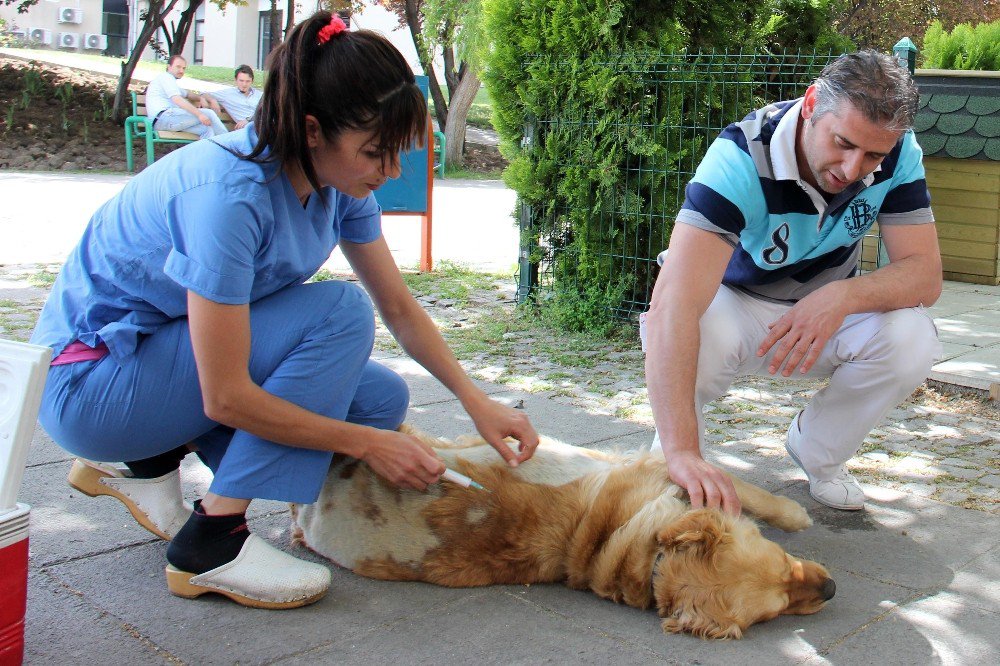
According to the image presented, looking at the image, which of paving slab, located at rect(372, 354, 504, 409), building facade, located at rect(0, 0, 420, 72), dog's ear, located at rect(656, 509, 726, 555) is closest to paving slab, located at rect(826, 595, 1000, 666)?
dog's ear, located at rect(656, 509, 726, 555)

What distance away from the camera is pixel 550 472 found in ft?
8.87

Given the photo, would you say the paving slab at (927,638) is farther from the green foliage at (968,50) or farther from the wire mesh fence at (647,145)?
the green foliage at (968,50)

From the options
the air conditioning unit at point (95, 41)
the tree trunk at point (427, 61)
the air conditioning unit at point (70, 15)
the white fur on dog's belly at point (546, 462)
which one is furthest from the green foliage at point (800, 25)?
the air conditioning unit at point (70, 15)

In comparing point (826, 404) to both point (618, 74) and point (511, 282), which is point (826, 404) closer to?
point (618, 74)

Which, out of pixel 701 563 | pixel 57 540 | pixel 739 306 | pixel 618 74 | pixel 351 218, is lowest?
pixel 57 540

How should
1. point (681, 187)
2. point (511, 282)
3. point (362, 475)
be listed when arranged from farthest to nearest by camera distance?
1. point (511, 282)
2. point (681, 187)
3. point (362, 475)

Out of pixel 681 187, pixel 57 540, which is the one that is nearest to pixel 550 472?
pixel 57 540

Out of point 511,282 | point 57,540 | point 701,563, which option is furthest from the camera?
point 511,282

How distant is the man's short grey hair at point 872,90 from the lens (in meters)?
2.66

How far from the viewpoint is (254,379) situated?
8.13 ft

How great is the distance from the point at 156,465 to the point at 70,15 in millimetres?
47348

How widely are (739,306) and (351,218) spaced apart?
4.37 feet

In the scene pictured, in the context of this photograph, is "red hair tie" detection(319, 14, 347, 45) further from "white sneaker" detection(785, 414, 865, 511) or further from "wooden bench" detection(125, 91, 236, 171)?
"wooden bench" detection(125, 91, 236, 171)

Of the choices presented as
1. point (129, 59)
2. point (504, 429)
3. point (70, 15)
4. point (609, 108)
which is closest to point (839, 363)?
point (504, 429)
